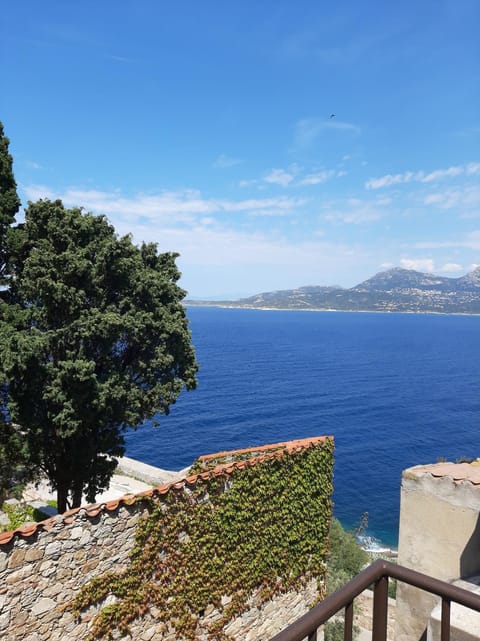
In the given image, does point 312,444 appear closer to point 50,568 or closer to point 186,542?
point 186,542

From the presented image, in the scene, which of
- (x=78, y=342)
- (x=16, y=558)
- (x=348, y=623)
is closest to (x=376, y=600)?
(x=348, y=623)

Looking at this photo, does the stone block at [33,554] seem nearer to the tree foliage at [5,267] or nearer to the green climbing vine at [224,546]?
the green climbing vine at [224,546]

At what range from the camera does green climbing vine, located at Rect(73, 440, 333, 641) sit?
8.28 meters

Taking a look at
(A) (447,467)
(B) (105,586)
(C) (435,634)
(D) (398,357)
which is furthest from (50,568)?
(D) (398,357)

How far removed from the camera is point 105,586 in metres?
7.90

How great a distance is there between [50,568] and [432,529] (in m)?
7.39

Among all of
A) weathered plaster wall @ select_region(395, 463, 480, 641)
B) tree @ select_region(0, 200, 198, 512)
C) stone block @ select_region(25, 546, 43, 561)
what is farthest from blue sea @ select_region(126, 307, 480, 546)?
stone block @ select_region(25, 546, 43, 561)

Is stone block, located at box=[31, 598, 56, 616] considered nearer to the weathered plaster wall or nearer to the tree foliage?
the weathered plaster wall

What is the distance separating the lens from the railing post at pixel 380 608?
7.02 ft

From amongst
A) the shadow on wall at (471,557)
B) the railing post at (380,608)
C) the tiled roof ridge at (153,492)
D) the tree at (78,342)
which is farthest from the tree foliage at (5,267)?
the railing post at (380,608)

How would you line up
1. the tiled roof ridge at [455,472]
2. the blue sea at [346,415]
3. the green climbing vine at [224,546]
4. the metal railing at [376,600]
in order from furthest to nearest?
1. the blue sea at [346,415]
2. the tiled roof ridge at [455,472]
3. the green climbing vine at [224,546]
4. the metal railing at [376,600]

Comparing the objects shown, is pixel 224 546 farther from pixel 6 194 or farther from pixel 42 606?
pixel 6 194

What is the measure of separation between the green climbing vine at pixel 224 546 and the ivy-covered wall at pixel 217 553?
0.8 inches

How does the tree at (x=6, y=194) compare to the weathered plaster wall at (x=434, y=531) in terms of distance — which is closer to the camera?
the weathered plaster wall at (x=434, y=531)
